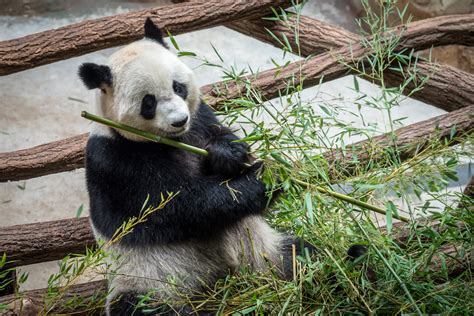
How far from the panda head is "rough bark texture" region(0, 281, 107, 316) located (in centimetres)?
85

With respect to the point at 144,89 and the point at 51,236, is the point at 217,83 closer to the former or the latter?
the point at 144,89

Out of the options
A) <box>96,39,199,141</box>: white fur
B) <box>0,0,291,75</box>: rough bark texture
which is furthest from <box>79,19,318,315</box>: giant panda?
<box>0,0,291,75</box>: rough bark texture

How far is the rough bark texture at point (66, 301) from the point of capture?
3.32m

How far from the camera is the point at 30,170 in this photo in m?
4.34

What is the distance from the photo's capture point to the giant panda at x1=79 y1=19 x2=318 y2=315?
3287mm

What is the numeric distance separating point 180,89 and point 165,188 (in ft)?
1.54

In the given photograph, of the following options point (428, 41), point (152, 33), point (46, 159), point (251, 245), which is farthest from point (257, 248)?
point (428, 41)

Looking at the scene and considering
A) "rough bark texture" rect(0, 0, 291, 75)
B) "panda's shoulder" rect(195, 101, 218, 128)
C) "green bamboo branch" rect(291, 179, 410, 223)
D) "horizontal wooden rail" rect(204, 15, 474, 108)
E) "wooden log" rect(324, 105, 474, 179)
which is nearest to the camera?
"green bamboo branch" rect(291, 179, 410, 223)

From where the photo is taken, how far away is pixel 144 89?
10.7 feet

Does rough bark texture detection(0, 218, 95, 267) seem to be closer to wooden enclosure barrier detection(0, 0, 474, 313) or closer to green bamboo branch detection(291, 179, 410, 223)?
wooden enclosure barrier detection(0, 0, 474, 313)

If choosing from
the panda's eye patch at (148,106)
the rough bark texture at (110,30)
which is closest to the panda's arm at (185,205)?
the panda's eye patch at (148,106)

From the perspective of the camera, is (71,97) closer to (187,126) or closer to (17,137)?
(17,137)

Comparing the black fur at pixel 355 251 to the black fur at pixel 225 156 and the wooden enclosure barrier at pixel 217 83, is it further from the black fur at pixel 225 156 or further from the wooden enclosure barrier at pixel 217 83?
the wooden enclosure barrier at pixel 217 83

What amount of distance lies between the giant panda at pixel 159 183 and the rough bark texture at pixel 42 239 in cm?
65
